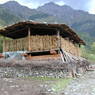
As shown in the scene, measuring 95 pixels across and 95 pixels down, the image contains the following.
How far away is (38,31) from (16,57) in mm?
3981

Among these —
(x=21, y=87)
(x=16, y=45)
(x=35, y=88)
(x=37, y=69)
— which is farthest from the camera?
(x=16, y=45)

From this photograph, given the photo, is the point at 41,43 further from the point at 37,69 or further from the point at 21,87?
the point at 21,87

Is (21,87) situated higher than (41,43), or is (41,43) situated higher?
(41,43)

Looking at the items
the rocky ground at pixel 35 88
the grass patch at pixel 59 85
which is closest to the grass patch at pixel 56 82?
the grass patch at pixel 59 85

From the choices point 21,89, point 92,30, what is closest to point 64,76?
point 21,89

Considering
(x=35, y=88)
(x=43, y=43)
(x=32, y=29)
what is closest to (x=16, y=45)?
(x=32, y=29)

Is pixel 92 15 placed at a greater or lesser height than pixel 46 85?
greater

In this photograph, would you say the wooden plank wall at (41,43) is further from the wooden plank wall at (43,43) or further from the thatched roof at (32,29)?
the thatched roof at (32,29)

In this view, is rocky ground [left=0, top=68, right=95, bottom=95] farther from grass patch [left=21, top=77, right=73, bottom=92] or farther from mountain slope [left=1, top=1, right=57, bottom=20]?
mountain slope [left=1, top=1, right=57, bottom=20]

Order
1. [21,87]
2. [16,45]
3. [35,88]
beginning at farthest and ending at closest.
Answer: [16,45] → [21,87] → [35,88]

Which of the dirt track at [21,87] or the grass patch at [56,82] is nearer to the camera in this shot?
the dirt track at [21,87]

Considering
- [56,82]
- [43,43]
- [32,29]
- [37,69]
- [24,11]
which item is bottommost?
[56,82]

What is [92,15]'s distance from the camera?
19838 cm

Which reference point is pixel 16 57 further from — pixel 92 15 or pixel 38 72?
pixel 92 15
